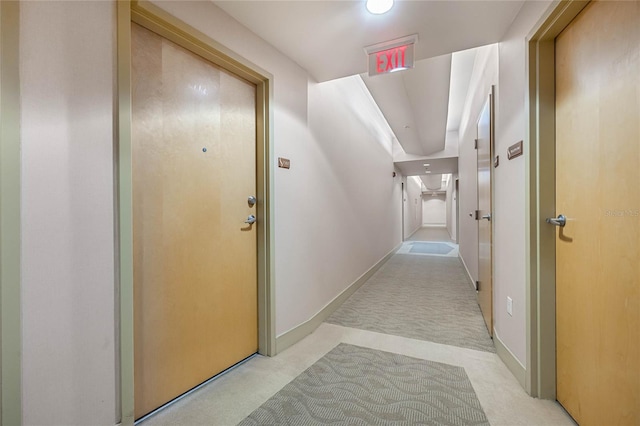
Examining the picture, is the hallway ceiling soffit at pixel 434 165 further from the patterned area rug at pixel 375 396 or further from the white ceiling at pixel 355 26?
the patterned area rug at pixel 375 396

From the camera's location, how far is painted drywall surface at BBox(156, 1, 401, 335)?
1.93 m

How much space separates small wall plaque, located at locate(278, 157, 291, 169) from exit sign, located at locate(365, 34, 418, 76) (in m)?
0.94

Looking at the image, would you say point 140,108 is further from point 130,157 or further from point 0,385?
point 0,385

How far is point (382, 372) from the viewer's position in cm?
181

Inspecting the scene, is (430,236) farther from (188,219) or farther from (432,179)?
(188,219)

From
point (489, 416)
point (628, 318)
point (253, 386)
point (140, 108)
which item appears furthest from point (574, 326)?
point (140, 108)

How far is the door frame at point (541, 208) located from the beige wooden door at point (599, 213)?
0.11ft

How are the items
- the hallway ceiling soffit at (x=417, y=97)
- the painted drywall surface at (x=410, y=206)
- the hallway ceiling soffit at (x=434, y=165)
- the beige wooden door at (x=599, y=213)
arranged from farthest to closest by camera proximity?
the painted drywall surface at (x=410, y=206) < the hallway ceiling soffit at (x=434, y=165) < the hallway ceiling soffit at (x=417, y=97) < the beige wooden door at (x=599, y=213)

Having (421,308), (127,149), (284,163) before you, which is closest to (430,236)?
(421,308)

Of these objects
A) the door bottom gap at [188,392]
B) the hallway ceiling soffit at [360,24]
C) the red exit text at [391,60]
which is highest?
the hallway ceiling soffit at [360,24]

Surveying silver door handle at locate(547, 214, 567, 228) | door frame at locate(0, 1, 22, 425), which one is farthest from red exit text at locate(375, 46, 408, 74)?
Result: door frame at locate(0, 1, 22, 425)

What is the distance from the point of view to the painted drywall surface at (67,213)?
0.98m

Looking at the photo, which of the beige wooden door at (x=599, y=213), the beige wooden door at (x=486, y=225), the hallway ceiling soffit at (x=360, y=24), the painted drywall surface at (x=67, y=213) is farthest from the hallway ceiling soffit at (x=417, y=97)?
the painted drywall surface at (x=67, y=213)

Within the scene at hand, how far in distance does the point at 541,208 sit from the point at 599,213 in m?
0.32
